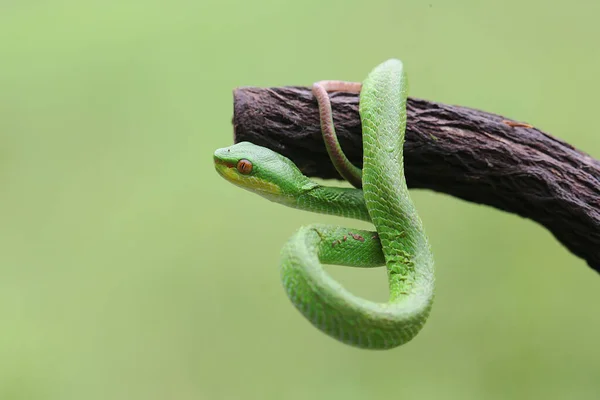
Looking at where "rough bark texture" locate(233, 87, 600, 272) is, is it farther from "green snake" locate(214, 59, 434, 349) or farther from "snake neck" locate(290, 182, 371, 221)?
"snake neck" locate(290, 182, 371, 221)

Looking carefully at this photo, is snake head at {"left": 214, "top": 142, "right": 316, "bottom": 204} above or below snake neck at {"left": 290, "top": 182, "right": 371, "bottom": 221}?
above

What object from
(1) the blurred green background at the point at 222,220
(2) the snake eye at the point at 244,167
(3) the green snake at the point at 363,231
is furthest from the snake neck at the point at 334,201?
(1) the blurred green background at the point at 222,220

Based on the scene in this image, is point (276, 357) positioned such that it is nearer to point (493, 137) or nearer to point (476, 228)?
point (476, 228)

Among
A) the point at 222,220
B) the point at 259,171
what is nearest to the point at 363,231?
the point at 259,171

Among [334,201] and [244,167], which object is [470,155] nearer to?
[334,201]

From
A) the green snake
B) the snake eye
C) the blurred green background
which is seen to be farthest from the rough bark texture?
the blurred green background

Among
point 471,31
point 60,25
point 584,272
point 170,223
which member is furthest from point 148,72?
point 584,272

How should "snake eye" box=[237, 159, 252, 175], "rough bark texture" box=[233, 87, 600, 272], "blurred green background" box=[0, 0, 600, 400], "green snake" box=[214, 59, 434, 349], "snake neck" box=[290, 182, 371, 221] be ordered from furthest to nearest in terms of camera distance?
"blurred green background" box=[0, 0, 600, 400]
"rough bark texture" box=[233, 87, 600, 272]
"snake neck" box=[290, 182, 371, 221]
"snake eye" box=[237, 159, 252, 175]
"green snake" box=[214, 59, 434, 349]
